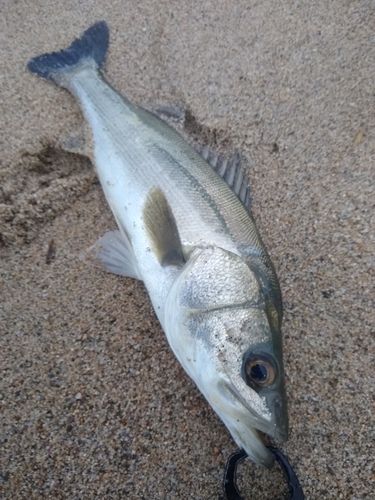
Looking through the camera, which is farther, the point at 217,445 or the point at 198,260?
the point at 198,260

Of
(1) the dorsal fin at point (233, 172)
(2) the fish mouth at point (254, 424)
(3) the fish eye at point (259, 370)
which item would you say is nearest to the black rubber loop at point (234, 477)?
(2) the fish mouth at point (254, 424)

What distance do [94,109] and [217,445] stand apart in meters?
2.18

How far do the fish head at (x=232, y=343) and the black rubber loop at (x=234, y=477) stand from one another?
0.11 metres

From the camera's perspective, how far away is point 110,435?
185cm

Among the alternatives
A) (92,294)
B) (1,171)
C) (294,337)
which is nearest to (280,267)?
(294,337)

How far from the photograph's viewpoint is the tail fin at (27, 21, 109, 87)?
Result: 9.95ft

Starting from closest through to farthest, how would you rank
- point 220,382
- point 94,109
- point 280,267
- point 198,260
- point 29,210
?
point 220,382 < point 198,260 < point 280,267 < point 29,210 < point 94,109

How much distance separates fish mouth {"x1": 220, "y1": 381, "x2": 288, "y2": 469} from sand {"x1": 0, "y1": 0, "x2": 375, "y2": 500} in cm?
27

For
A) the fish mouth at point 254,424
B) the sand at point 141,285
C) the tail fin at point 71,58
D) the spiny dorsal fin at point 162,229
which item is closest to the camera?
the fish mouth at point 254,424

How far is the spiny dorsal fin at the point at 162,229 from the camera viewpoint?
2.06m

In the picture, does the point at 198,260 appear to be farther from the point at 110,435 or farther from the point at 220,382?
the point at 110,435

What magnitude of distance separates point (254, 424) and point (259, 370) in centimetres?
20

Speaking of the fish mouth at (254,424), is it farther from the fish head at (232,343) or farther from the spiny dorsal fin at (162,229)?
the spiny dorsal fin at (162,229)

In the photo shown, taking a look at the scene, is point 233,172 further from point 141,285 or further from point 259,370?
point 259,370
